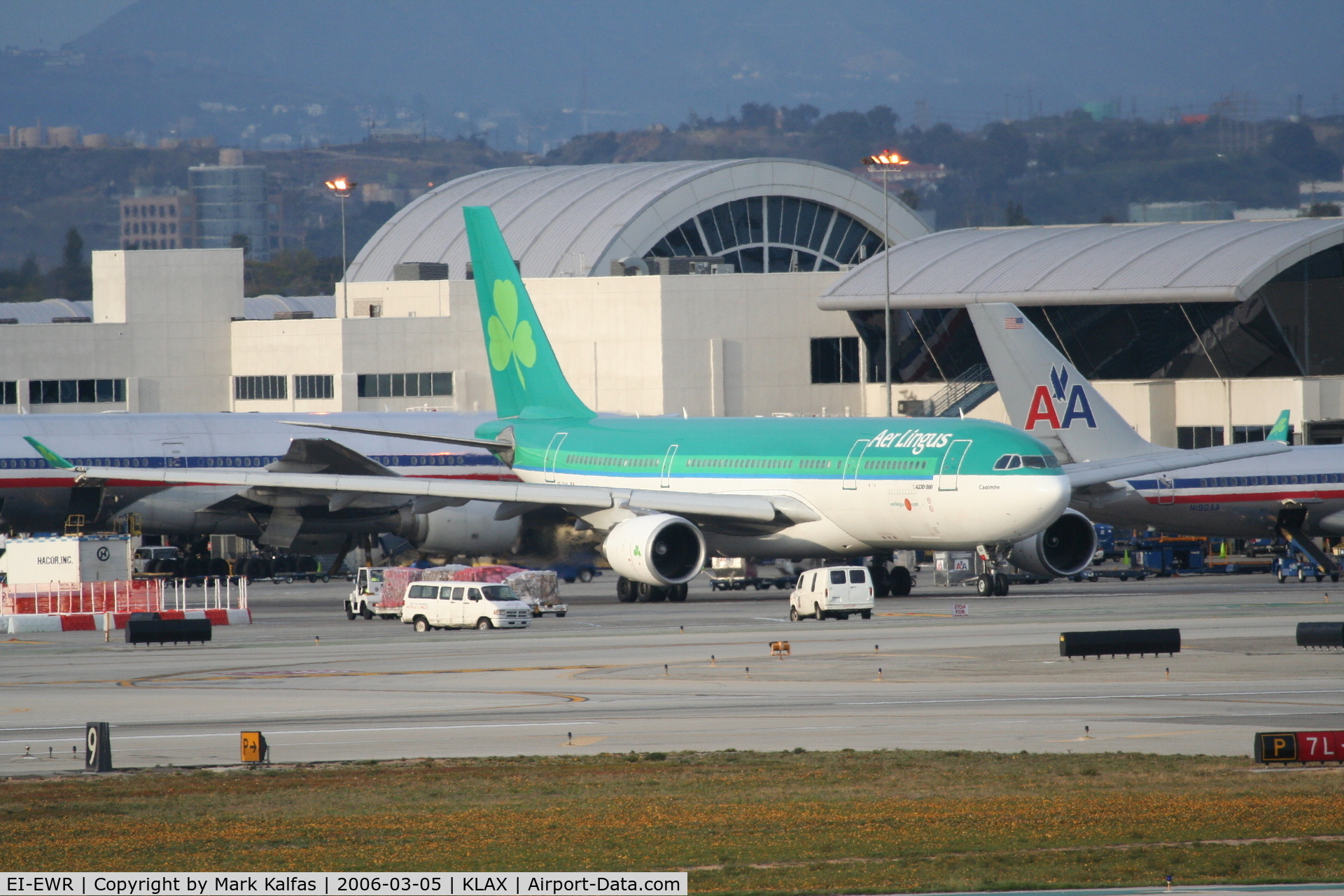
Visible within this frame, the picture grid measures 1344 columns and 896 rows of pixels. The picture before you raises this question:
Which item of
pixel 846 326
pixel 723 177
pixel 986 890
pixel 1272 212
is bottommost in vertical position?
pixel 986 890

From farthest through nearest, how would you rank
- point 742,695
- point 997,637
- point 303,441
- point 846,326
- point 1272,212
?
point 1272,212 < point 846,326 < point 303,441 < point 997,637 < point 742,695

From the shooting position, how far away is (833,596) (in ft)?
134

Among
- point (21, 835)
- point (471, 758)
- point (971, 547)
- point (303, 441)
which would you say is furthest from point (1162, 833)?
point (303, 441)

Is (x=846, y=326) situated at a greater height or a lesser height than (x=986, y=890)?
greater

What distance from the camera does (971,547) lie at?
43.2 meters

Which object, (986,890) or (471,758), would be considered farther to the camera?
(471,758)

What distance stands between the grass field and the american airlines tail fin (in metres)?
34.5

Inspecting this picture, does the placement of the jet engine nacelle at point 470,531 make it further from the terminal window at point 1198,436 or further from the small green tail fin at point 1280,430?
the terminal window at point 1198,436

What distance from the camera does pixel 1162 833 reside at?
15844 millimetres

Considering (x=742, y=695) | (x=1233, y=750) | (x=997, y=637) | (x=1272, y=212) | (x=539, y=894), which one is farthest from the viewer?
(x=1272, y=212)

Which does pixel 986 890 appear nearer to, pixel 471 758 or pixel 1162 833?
pixel 1162 833

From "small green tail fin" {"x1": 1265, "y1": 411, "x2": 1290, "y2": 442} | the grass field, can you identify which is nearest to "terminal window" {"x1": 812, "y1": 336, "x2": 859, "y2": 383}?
"small green tail fin" {"x1": 1265, "y1": 411, "x2": 1290, "y2": 442}

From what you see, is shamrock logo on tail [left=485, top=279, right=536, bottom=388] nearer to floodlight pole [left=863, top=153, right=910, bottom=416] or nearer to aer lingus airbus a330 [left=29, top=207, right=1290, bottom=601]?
aer lingus airbus a330 [left=29, top=207, right=1290, bottom=601]

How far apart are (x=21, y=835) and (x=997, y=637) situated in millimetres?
22483
